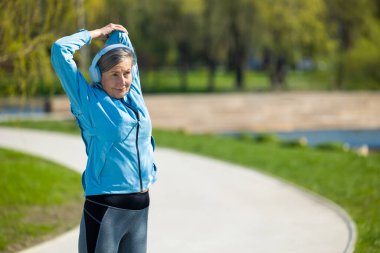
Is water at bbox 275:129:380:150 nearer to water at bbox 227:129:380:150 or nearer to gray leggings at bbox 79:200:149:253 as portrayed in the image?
water at bbox 227:129:380:150

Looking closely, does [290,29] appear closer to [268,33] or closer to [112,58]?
[268,33]

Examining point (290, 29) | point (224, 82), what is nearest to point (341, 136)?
point (290, 29)

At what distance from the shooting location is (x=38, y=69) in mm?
9461

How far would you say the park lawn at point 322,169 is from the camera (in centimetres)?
736

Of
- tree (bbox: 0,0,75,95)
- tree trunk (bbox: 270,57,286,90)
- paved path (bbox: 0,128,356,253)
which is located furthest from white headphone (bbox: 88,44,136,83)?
tree trunk (bbox: 270,57,286,90)

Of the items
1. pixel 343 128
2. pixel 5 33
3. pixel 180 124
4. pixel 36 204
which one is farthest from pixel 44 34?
pixel 343 128

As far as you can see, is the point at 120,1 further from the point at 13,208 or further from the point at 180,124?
the point at 13,208

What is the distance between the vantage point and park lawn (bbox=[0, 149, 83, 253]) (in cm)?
659

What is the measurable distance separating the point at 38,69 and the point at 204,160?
397cm

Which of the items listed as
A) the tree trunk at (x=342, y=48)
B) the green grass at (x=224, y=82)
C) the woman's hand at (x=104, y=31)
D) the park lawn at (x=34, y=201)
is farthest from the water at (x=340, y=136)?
the woman's hand at (x=104, y=31)

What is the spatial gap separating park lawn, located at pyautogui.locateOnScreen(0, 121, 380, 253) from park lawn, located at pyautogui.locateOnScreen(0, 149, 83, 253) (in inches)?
131

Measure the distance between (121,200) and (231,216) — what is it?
432 cm

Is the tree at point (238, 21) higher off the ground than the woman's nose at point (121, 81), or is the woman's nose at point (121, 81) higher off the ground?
the woman's nose at point (121, 81)

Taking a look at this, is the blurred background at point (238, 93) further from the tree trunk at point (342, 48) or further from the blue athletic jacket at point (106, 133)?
the blue athletic jacket at point (106, 133)
